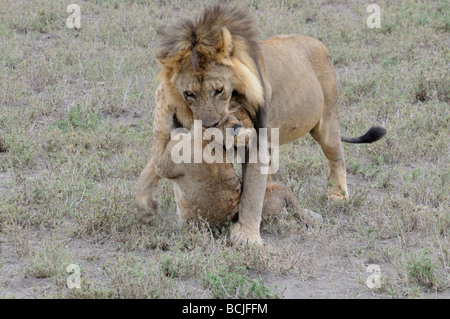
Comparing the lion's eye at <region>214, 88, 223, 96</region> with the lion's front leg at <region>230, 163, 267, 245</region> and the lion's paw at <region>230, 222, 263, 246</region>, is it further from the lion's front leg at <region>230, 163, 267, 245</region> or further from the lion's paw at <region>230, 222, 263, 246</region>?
the lion's paw at <region>230, 222, 263, 246</region>

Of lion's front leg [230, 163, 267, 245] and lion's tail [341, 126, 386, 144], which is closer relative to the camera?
lion's front leg [230, 163, 267, 245]

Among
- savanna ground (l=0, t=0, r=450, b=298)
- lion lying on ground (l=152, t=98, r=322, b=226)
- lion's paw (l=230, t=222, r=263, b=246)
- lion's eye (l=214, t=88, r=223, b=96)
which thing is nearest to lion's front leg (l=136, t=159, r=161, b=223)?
savanna ground (l=0, t=0, r=450, b=298)

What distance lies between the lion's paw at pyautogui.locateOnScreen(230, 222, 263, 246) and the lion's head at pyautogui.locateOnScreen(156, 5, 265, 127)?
2.99 feet

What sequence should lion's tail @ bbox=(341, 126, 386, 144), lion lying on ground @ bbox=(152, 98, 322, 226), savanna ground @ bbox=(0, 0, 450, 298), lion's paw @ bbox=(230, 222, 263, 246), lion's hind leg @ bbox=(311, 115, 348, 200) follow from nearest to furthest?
savanna ground @ bbox=(0, 0, 450, 298) < lion lying on ground @ bbox=(152, 98, 322, 226) < lion's paw @ bbox=(230, 222, 263, 246) < lion's hind leg @ bbox=(311, 115, 348, 200) < lion's tail @ bbox=(341, 126, 386, 144)

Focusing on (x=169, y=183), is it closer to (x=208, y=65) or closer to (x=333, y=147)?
(x=333, y=147)

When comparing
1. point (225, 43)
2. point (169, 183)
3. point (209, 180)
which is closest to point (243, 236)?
point (209, 180)

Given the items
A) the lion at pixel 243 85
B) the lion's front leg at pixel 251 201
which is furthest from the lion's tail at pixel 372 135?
the lion's front leg at pixel 251 201

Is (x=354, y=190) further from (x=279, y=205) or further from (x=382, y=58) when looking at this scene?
(x=382, y=58)

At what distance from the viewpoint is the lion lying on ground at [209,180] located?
4938mm

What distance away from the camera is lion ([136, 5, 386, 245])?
15.7 ft

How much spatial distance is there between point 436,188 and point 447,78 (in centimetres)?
290

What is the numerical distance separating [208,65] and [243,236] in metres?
1.24

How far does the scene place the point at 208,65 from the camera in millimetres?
4789
